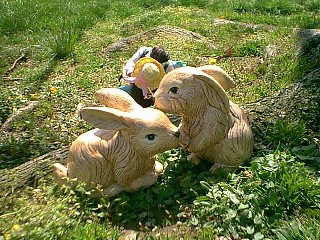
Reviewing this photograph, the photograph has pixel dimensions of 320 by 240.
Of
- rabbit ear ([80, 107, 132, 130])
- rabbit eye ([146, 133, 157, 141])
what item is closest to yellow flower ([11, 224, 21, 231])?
rabbit ear ([80, 107, 132, 130])

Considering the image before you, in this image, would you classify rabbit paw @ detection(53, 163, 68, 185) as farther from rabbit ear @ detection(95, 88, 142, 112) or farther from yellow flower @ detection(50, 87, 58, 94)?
yellow flower @ detection(50, 87, 58, 94)

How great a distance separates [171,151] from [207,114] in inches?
25.2

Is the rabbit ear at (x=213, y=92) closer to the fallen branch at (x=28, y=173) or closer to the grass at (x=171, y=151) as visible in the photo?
the grass at (x=171, y=151)

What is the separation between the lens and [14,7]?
32.0 ft

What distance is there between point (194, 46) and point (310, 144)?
178 inches

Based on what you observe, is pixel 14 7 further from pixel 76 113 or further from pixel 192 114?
pixel 192 114

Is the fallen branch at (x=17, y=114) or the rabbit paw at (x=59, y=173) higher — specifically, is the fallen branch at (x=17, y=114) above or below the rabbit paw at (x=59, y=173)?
below

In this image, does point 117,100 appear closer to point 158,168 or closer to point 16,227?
point 158,168

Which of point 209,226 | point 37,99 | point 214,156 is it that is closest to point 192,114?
point 214,156

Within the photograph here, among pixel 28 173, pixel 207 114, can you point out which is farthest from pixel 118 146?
pixel 28 173

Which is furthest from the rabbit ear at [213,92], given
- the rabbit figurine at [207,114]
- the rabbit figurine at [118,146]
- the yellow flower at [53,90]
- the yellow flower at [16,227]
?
the yellow flower at [53,90]

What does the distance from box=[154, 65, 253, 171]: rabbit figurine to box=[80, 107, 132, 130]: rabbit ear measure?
39 centimetres

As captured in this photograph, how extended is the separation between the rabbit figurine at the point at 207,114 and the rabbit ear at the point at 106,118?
39 cm

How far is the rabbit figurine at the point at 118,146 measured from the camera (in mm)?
2910
